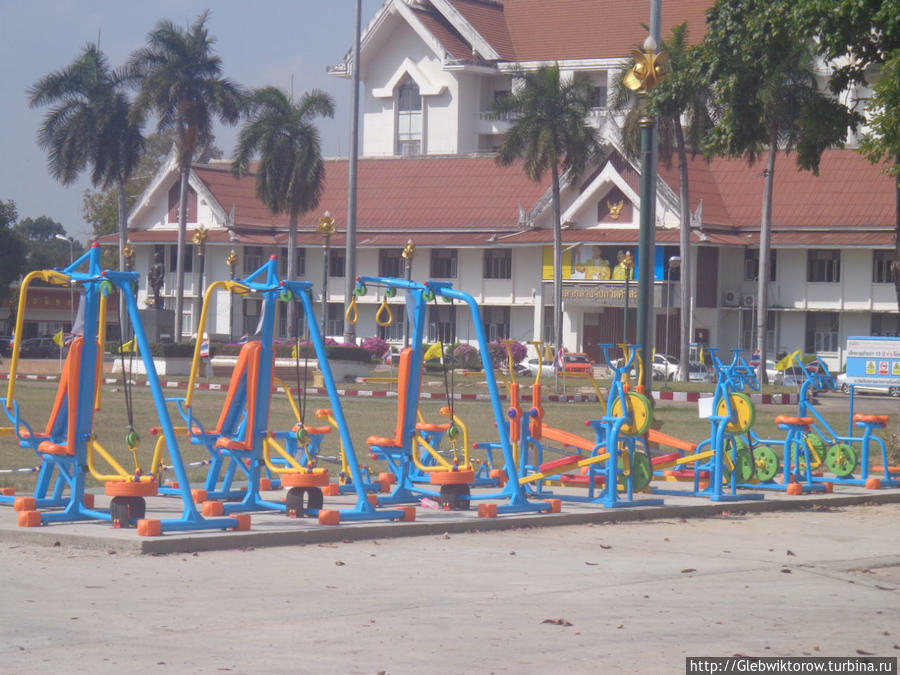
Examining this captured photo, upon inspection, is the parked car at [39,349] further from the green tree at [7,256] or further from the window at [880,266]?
the window at [880,266]

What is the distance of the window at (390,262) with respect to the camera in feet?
220

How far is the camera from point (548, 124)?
175ft

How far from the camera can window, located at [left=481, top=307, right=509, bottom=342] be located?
215 feet

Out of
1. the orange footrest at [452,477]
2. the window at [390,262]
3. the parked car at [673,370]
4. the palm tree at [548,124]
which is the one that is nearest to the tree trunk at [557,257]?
the palm tree at [548,124]

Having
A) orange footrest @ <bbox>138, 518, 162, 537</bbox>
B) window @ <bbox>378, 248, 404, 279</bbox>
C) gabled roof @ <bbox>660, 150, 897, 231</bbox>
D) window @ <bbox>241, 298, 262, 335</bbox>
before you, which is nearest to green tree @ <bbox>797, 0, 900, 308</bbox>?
orange footrest @ <bbox>138, 518, 162, 537</bbox>

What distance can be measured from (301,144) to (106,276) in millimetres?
49202

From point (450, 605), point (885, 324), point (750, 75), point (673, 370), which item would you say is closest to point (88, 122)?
point (673, 370)

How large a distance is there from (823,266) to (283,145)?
80.7ft

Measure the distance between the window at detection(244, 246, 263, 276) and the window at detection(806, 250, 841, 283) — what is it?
28.2m

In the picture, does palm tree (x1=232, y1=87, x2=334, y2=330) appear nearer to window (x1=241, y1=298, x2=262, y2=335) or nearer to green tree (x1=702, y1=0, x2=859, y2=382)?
window (x1=241, y1=298, x2=262, y2=335)

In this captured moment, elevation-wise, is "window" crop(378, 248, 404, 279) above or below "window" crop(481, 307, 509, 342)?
above

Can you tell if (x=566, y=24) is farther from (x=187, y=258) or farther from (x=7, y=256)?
(x=7, y=256)

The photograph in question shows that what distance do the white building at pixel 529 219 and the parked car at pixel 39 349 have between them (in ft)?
22.3

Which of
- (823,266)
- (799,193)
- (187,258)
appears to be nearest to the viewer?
(823,266)
